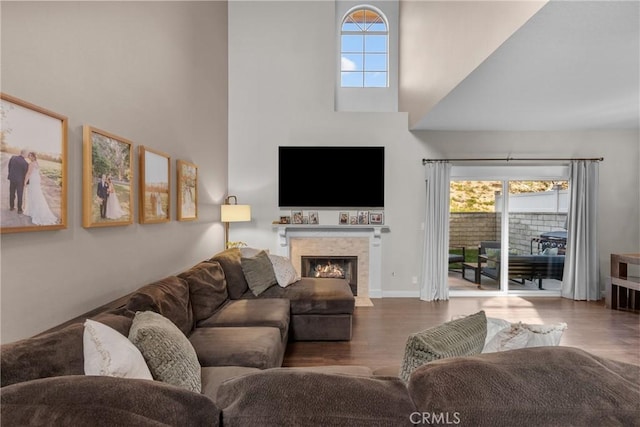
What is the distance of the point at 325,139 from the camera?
5.38 metres

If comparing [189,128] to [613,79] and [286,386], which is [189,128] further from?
[613,79]

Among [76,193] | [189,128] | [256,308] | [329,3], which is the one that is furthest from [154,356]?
[329,3]

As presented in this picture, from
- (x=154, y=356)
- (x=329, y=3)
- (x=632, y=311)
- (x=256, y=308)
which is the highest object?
(x=329, y=3)

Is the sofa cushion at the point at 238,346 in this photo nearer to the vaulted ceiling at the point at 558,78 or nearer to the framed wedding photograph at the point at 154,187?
the framed wedding photograph at the point at 154,187

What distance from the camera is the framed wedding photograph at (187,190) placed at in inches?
138

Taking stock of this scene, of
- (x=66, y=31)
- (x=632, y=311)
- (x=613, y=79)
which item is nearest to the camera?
(x=66, y=31)

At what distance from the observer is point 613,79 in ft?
10.2

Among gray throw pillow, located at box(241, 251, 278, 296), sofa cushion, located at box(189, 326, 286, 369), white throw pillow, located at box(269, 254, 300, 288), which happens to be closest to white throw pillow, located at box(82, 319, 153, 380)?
sofa cushion, located at box(189, 326, 286, 369)

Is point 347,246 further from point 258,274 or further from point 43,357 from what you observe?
point 43,357

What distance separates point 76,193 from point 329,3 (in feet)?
16.2

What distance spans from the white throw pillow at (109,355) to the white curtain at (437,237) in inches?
179

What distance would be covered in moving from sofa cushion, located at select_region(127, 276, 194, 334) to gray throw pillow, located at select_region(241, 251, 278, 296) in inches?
40.8

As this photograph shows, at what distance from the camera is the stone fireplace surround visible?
5328 mm

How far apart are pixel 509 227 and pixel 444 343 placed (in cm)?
509
